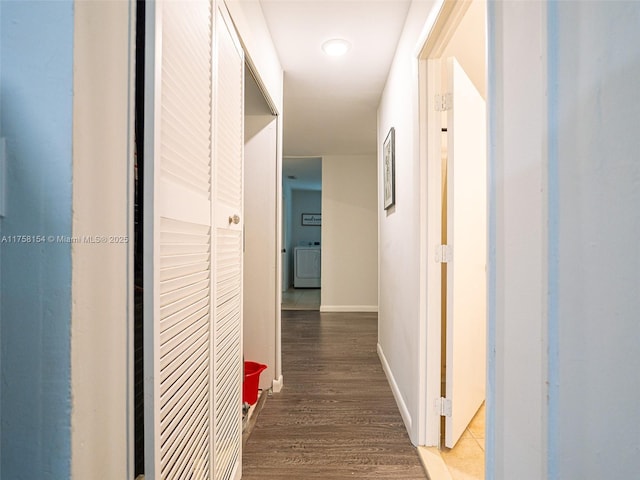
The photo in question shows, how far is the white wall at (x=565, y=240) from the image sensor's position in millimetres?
530

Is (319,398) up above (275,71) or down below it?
below

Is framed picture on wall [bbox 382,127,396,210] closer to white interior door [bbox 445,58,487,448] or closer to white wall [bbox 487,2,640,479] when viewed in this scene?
white interior door [bbox 445,58,487,448]

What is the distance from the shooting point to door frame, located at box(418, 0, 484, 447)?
1.72m

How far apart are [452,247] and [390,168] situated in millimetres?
1088

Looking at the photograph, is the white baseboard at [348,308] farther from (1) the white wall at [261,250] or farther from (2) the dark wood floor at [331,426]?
(1) the white wall at [261,250]

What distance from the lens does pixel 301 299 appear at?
6.31 m

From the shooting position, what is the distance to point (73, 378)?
1.84 feet

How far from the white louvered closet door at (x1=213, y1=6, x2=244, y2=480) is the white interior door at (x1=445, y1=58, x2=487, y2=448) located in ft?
3.29

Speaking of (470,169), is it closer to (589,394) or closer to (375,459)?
(589,394)

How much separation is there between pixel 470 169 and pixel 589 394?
1.37 m

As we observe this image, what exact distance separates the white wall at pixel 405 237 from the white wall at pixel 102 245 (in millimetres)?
1372

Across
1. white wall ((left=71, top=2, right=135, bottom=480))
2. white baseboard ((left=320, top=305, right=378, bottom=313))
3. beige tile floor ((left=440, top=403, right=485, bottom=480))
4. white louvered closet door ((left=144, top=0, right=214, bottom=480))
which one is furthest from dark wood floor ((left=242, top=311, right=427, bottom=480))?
white baseboard ((left=320, top=305, right=378, bottom=313))

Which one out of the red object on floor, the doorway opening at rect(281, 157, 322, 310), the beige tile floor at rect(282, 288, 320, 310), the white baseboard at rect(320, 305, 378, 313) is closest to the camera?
the red object on floor

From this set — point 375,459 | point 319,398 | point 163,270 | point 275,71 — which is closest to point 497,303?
point 163,270
